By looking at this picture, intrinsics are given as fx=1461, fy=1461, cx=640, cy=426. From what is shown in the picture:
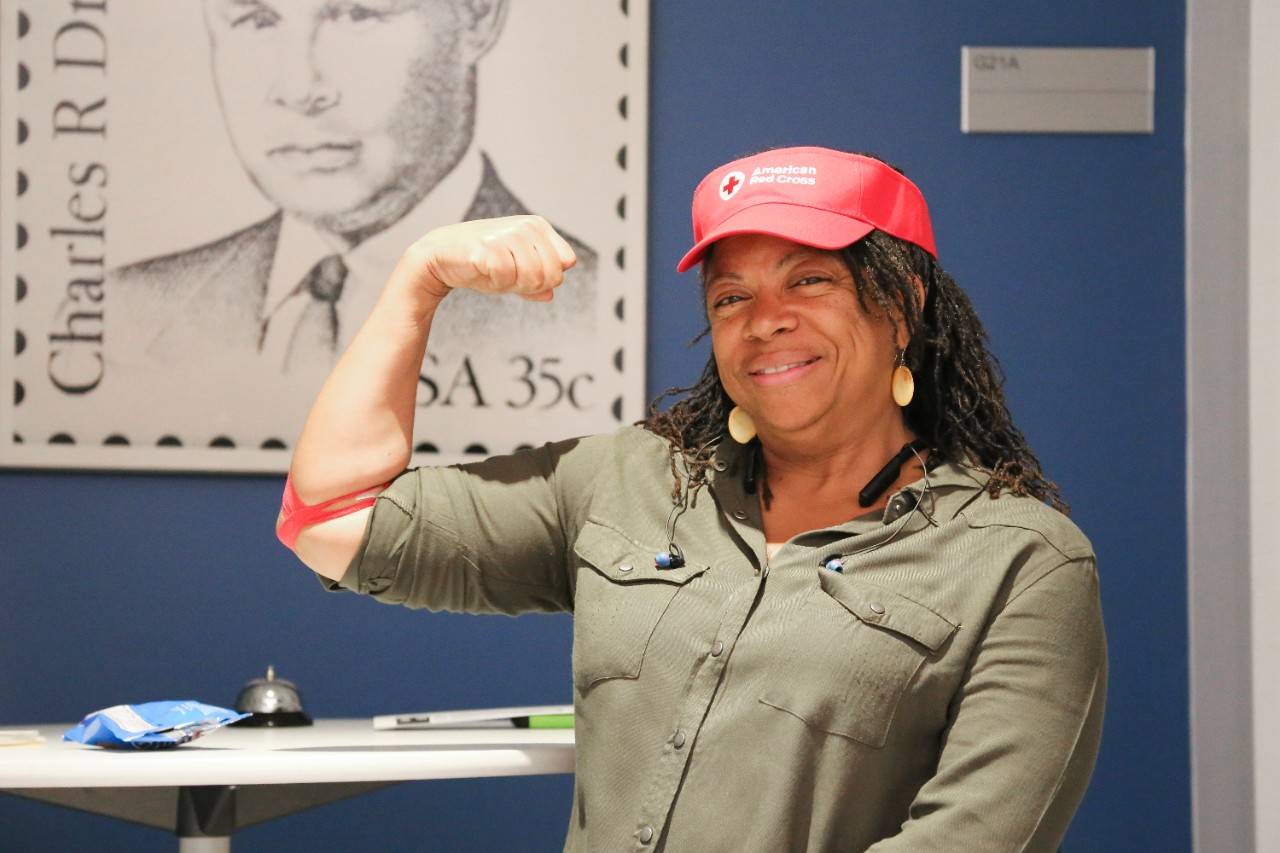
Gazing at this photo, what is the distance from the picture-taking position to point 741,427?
176 cm

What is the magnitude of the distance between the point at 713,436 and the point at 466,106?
3.69 ft

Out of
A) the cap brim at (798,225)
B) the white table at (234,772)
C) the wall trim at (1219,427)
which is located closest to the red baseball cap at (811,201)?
the cap brim at (798,225)

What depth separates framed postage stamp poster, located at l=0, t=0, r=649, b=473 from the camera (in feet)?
8.52

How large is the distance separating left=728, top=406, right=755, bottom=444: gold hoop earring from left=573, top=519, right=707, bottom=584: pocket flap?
0.19 meters

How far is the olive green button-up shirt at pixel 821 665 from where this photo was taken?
4.71ft

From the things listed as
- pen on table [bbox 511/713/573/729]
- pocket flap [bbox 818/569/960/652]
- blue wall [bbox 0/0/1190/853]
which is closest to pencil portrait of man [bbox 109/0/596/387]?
blue wall [bbox 0/0/1190/853]

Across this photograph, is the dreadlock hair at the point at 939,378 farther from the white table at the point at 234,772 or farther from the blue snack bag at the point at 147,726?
the blue snack bag at the point at 147,726

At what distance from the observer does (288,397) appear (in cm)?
261

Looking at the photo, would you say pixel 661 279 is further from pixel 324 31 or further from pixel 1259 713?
pixel 1259 713

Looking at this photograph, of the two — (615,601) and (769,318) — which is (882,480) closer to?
(769,318)

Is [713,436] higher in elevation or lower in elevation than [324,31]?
lower

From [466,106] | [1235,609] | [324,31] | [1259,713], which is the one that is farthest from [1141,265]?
[324,31]

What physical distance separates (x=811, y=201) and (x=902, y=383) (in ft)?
0.78

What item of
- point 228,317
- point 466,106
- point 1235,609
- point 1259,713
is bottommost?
point 1259,713
